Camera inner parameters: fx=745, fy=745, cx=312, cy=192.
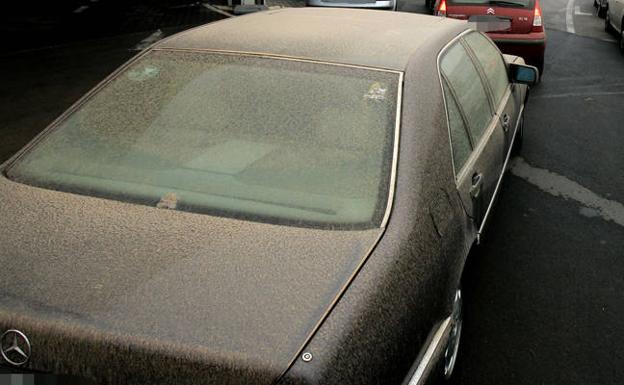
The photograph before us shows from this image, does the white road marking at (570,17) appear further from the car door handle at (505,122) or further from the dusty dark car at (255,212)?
Result: the dusty dark car at (255,212)

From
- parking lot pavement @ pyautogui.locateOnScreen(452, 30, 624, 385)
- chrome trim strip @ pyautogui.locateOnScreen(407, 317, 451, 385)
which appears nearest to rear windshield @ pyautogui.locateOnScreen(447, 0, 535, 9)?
parking lot pavement @ pyautogui.locateOnScreen(452, 30, 624, 385)

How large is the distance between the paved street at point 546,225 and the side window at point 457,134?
0.47 m

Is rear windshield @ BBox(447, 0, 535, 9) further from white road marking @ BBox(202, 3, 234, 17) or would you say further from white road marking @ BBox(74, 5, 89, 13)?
white road marking @ BBox(74, 5, 89, 13)

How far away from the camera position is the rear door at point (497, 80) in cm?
421

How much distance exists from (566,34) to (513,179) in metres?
8.56

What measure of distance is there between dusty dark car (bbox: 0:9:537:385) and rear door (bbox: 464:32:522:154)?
1.75 feet

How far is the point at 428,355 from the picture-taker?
2309mm

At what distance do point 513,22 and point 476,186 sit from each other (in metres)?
6.51

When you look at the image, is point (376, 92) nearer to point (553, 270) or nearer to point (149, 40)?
point (553, 270)

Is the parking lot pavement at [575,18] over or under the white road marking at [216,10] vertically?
over

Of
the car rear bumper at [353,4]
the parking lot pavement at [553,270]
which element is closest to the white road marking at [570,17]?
the car rear bumper at [353,4]

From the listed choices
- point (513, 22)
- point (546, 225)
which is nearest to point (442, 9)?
point (513, 22)

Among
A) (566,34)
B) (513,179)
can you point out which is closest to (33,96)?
(513,179)

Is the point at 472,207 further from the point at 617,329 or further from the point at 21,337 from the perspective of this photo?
the point at 21,337
